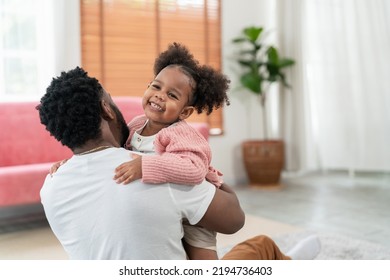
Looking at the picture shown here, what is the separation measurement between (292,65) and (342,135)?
0.86 metres

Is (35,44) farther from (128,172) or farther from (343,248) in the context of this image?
(128,172)

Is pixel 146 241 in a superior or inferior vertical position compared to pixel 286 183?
superior

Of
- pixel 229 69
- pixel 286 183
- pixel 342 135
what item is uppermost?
pixel 229 69

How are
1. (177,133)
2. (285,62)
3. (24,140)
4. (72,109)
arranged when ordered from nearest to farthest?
(72,109)
(177,133)
(24,140)
(285,62)

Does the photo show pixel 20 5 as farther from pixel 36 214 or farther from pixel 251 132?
pixel 251 132

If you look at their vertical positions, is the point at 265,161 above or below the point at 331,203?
above

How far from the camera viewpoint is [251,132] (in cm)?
450

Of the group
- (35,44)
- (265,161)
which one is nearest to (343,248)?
(265,161)

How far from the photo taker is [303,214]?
300 cm

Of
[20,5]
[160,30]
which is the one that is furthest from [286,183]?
[20,5]

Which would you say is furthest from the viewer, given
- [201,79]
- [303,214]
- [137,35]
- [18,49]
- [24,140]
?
[137,35]

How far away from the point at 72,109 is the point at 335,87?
408 cm

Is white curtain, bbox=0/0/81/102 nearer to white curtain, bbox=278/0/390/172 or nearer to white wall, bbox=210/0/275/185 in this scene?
white wall, bbox=210/0/275/185

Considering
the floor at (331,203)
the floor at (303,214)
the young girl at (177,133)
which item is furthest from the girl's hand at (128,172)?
the floor at (331,203)
